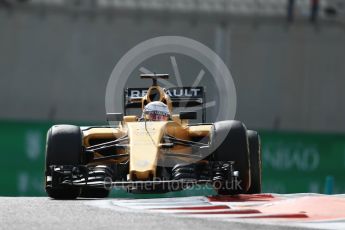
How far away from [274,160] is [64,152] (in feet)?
44.1

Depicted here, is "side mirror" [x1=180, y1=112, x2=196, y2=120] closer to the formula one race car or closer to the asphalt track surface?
the formula one race car

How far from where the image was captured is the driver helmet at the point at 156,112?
14156 mm

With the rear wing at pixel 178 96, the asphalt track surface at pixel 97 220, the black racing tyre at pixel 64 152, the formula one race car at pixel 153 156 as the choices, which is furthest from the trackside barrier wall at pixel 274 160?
the asphalt track surface at pixel 97 220

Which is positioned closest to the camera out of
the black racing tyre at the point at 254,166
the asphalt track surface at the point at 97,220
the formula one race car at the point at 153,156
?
the asphalt track surface at the point at 97,220

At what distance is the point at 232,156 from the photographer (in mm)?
13047

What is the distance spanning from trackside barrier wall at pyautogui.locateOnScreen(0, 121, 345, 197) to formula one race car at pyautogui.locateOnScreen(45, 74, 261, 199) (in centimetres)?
837

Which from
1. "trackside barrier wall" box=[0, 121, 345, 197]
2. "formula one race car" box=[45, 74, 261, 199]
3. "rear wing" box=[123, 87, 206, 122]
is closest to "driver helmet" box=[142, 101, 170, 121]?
"formula one race car" box=[45, 74, 261, 199]

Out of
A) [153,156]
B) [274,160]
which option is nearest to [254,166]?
[153,156]

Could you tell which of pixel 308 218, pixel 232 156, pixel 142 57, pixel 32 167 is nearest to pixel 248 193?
pixel 232 156

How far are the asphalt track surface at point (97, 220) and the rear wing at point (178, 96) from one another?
4.31 meters

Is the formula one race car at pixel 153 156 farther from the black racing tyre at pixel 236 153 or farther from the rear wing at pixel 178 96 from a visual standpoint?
the rear wing at pixel 178 96

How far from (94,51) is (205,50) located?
12.6 feet

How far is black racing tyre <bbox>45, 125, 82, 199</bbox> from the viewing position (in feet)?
43.6

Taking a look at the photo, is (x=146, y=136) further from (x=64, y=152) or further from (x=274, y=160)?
(x=274, y=160)
